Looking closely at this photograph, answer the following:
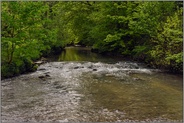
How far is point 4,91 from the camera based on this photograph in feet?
46.7

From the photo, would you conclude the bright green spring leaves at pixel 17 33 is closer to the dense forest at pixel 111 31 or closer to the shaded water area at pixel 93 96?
the dense forest at pixel 111 31

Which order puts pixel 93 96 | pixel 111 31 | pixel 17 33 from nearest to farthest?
1. pixel 93 96
2. pixel 17 33
3. pixel 111 31

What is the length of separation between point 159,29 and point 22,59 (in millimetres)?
9933

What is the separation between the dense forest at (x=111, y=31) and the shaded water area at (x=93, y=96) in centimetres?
141

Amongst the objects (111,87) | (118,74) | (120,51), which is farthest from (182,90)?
(120,51)

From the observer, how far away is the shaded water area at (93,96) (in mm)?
10602

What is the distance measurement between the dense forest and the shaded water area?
141 centimetres

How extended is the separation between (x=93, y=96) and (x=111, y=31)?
17.5m

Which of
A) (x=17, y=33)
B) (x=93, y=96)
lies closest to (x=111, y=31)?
(x=17, y=33)

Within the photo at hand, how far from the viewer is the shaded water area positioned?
34.8ft

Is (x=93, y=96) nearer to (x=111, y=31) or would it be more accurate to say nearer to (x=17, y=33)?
(x=17, y=33)

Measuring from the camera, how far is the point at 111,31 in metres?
30.3

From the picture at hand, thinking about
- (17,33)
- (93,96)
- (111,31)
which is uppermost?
(111,31)

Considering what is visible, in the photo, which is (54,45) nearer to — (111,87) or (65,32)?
(65,32)
